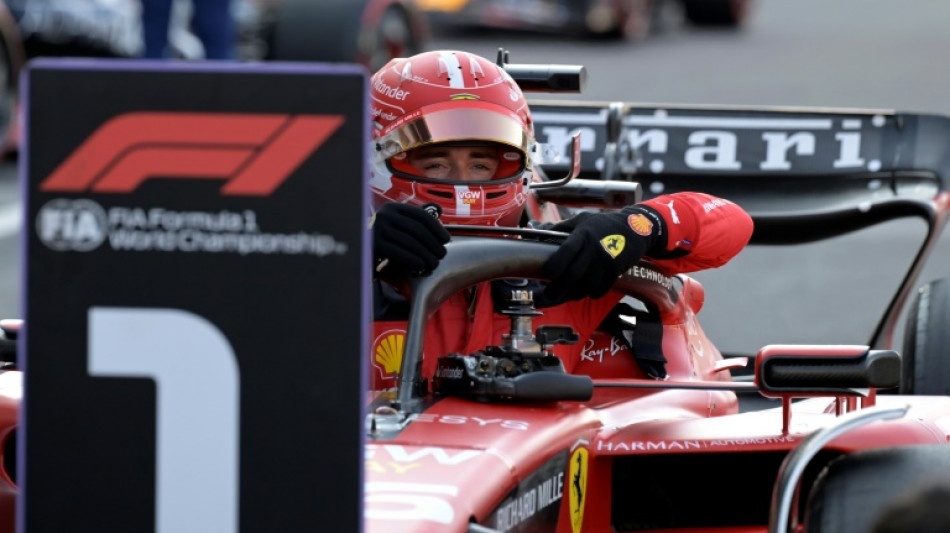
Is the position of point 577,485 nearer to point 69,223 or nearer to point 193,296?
point 193,296

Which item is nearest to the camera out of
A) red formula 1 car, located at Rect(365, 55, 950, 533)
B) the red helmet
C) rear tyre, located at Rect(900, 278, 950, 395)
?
red formula 1 car, located at Rect(365, 55, 950, 533)

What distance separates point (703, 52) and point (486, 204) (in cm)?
1396

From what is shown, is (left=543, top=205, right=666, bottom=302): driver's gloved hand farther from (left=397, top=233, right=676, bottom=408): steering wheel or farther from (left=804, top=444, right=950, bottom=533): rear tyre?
(left=804, top=444, right=950, bottom=533): rear tyre

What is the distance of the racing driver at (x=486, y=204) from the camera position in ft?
13.2

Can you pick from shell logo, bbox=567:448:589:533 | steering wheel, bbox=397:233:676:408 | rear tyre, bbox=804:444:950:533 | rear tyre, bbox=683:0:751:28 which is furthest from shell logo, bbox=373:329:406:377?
rear tyre, bbox=683:0:751:28

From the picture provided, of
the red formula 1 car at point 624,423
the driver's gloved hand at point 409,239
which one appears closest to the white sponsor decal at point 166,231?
the red formula 1 car at point 624,423

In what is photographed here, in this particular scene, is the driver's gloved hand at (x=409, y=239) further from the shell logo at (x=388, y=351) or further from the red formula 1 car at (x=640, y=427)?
the shell logo at (x=388, y=351)

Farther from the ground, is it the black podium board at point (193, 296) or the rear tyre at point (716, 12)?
the rear tyre at point (716, 12)

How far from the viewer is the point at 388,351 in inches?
161

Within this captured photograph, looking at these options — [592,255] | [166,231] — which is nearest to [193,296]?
[166,231]

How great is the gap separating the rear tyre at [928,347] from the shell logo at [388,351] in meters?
1.70

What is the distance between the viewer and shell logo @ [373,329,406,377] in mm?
4090

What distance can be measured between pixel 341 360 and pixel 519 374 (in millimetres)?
1099

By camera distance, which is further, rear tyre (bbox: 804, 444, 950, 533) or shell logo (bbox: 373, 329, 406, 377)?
shell logo (bbox: 373, 329, 406, 377)
